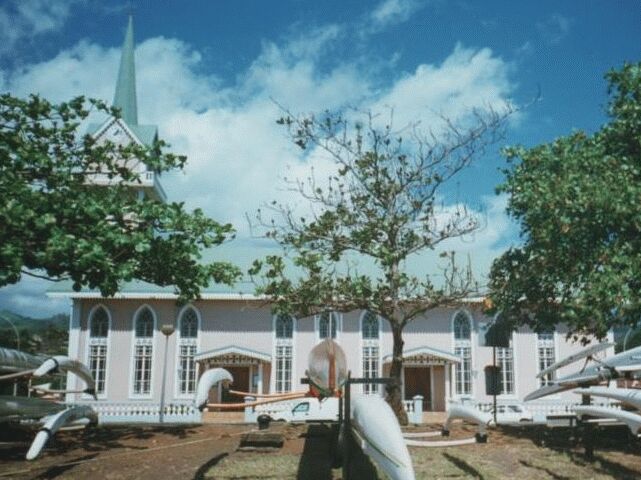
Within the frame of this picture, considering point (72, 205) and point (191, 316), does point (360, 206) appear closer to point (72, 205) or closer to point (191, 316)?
point (72, 205)

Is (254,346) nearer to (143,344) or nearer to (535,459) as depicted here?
(143,344)

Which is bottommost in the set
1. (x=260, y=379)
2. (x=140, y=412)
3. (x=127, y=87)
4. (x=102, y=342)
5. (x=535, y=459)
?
(x=140, y=412)

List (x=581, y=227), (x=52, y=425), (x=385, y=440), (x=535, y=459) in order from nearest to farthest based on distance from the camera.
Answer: (x=385, y=440) → (x=52, y=425) → (x=535, y=459) → (x=581, y=227)

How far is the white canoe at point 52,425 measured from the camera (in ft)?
31.2

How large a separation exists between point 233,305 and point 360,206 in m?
14.2

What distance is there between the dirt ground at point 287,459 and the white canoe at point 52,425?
3.02 feet

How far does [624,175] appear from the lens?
637 inches

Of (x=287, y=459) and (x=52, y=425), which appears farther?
(x=287, y=459)

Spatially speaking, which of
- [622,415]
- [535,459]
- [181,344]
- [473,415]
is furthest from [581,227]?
[181,344]

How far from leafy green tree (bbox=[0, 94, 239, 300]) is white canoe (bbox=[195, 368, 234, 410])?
6689 mm

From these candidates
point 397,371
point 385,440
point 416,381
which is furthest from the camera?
point 416,381

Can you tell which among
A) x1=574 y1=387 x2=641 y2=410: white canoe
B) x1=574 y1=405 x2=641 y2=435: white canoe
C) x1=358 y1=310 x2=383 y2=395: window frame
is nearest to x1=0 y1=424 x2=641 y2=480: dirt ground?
x1=574 y1=405 x2=641 y2=435: white canoe

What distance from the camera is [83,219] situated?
12.8m

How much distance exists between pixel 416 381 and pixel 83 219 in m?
23.0
